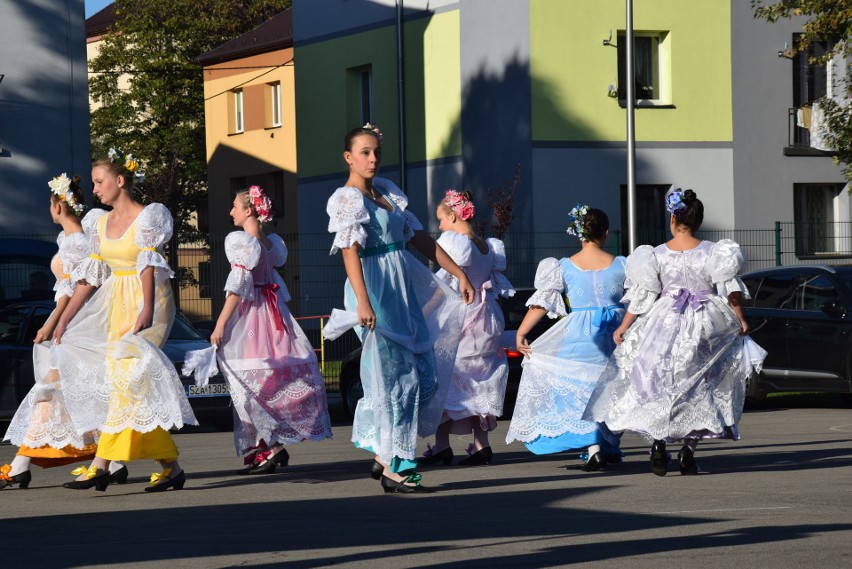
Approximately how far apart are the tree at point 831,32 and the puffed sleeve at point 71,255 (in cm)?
1478

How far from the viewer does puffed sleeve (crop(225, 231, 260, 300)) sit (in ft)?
37.6

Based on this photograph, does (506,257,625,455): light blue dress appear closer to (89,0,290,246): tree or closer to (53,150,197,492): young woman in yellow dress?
(53,150,197,492): young woman in yellow dress

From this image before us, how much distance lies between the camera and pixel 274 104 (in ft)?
160

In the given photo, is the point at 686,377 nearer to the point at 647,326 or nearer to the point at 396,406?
the point at 647,326

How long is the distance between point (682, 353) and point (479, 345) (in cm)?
208

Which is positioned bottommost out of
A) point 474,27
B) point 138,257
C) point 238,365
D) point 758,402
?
point 758,402

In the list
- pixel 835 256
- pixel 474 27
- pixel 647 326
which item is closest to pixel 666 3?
pixel 474 27

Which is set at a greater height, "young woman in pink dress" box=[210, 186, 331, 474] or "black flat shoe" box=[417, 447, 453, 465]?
"young woman in pink dress" box=[210, 186, 331, 474]

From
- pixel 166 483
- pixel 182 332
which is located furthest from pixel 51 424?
pixel 182 332

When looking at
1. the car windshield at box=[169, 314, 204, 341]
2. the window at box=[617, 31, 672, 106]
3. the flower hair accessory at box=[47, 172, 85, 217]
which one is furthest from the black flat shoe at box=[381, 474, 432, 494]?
the window at box=[617, 31, 672, 106]

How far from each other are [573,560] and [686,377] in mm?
3999

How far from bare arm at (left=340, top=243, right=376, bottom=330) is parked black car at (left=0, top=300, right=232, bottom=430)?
6.79m

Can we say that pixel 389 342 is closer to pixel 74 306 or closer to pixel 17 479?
pixel 74 306

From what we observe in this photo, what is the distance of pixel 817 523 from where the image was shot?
7898 millimetres
